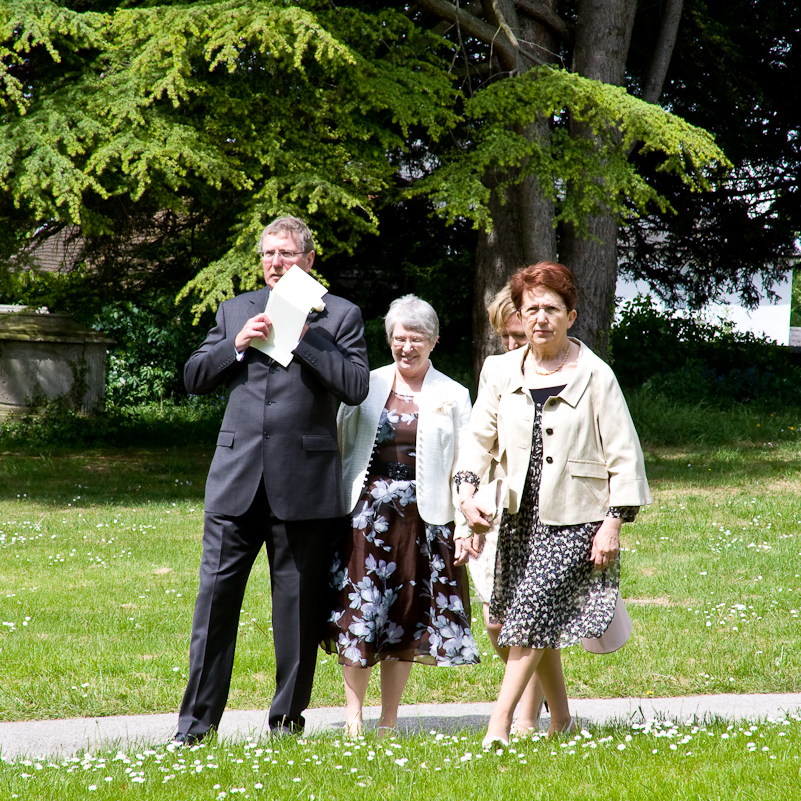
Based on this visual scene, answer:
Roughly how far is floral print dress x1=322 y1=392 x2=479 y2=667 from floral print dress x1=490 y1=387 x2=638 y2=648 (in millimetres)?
392

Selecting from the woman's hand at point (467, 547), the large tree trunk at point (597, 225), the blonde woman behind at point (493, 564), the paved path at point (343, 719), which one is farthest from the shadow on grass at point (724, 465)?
the woman's hand at point (467, 547)

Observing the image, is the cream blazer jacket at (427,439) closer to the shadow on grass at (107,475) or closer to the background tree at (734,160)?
the shadow on grass at (107,475)

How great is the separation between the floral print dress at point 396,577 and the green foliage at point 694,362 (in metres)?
12.8

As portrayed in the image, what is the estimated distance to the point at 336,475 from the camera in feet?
13.0

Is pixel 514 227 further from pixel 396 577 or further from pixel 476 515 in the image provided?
pixel 476 515

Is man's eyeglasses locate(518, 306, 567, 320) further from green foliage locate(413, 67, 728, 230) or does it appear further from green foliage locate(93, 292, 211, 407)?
green foliage locate(93, 292, 211, 407)

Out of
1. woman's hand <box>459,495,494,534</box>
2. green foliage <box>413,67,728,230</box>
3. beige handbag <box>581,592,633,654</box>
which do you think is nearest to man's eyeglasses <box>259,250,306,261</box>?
woman's hand <box>459,495,494,534</box>

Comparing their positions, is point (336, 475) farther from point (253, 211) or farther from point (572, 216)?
point (572, 216)

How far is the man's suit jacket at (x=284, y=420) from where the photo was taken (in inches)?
149

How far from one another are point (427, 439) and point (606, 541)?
2.90 feet

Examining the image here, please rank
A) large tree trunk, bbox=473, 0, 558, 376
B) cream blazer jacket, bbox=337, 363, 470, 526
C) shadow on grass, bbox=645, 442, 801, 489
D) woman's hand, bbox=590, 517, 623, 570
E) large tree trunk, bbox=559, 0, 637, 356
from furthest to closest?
large tree trunk, bbox=559, 0, 637, 356
large tree trunk, bbox=473, 0, 558, 376
shadow on grass, bbox=645, 442, 801, 489
cream blazer jacket, bbox=337, 363, 470, 526
woman's hand, bbox=590, 517, 623, 570

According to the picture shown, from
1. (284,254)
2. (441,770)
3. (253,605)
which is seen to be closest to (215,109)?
(253,605)

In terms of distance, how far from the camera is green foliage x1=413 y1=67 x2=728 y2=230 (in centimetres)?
977

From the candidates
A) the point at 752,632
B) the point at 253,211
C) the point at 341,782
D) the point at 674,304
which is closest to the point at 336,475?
the point at 341,782
